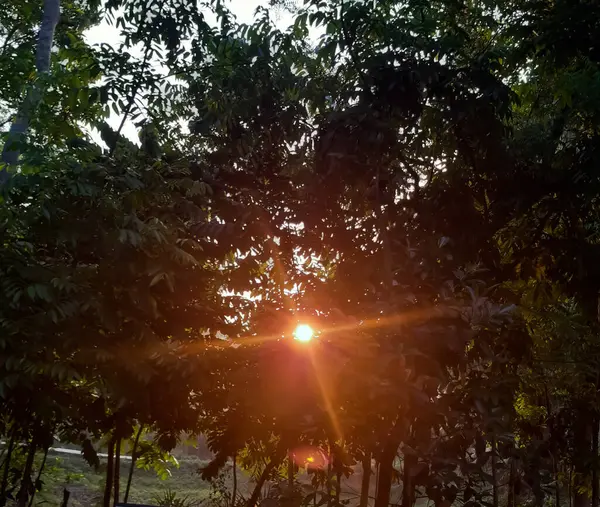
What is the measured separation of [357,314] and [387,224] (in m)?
0.66

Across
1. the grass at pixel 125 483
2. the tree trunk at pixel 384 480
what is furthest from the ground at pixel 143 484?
→ the tree trunk at pixel 384 480

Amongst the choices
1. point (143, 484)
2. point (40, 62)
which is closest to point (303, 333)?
point (40, 62)

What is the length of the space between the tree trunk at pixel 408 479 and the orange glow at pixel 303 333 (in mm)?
695

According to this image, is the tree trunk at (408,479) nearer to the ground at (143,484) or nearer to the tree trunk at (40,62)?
the tree trunk at (40,62)

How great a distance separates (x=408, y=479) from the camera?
8.70 ft

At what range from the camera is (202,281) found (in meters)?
3.22

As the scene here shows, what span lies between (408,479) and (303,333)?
88 cm

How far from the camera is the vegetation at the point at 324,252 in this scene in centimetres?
256

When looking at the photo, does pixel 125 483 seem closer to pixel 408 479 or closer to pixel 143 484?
pixel 143 484

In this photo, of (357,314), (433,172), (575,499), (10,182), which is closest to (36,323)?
(10,182)

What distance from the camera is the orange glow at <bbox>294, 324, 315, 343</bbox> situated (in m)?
2.57

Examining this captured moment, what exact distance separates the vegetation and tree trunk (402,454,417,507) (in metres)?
0.01

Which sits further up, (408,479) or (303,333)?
(303,333)

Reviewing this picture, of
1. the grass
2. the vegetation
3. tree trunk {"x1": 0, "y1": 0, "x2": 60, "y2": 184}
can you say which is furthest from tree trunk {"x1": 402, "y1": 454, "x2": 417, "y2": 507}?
the grass
